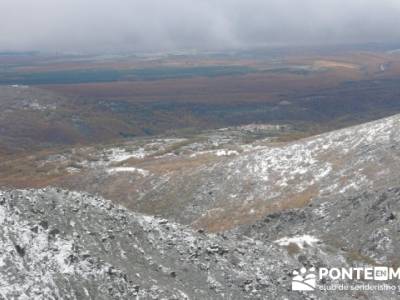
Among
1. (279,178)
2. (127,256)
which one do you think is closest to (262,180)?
(279,178)

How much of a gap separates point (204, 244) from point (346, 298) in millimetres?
11663

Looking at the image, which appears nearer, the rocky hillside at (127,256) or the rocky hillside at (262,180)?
the rocky hillside at (127,256)

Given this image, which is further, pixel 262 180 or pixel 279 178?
pixel 262 180

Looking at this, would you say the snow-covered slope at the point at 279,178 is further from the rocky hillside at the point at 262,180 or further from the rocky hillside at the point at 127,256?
the rocky hillside at the point at 127,256

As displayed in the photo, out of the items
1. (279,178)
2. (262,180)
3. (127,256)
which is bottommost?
(262,180)

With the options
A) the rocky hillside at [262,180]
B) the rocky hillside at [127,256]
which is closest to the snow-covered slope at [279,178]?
the rocky hillside at [262,180]

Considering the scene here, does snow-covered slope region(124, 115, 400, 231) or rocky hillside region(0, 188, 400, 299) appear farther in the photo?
snow-covered slope region(124, 115, 400, 231)

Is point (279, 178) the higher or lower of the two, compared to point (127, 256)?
lower

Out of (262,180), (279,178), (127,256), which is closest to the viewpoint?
(127,256)

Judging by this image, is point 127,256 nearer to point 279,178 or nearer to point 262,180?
point 262,180

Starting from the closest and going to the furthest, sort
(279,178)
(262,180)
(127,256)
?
(127,256) → (279,178) → (262,180)

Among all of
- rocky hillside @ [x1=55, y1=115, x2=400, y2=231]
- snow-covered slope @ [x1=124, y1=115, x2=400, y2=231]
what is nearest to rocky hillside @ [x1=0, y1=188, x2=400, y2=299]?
snow-covered slope @ [x1=124, y1=115, x2=400, y2=231]

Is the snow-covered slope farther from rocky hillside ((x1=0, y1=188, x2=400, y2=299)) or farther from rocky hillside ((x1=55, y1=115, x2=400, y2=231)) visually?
rocky hillside ((x1=0, y1=188, x2=400, y2=299))

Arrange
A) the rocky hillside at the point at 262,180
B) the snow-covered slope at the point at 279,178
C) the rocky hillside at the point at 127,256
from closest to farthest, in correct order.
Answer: the rocky hillside at the point at 127,256
the snow-covered slope at the point at 279,178
the rocky hillside at the point at 262,180
